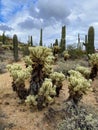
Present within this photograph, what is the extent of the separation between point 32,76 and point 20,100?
0.95 m

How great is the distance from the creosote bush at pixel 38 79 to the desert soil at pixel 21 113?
0.99ft

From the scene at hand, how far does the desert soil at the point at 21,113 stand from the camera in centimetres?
870

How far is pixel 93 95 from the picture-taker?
1184 centimetres

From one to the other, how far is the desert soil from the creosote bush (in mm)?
301

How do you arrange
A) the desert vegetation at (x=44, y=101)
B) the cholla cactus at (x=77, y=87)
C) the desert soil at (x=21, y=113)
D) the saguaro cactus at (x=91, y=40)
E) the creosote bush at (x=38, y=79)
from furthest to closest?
1. the saguaro cactus at (x=91, y=40)
2. the creosote bush at (x=38, y=79)
3. the cholla cactus at (x=77, y=87)
4. the desert soil at (x=21, y=113)
5. the desert vegetation at (x=44, y=101)

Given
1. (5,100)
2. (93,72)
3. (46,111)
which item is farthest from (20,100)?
(93,72)

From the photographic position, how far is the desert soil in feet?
28.6

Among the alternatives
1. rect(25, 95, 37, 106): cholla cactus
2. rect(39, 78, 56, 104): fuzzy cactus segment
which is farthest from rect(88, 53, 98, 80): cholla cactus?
rect(25, 95, 37, 106): cholla cactus

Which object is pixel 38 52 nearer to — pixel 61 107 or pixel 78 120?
pixel 61 107

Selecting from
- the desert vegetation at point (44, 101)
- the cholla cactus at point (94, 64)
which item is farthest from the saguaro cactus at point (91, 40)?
the desert vegetation at point (44, 101)

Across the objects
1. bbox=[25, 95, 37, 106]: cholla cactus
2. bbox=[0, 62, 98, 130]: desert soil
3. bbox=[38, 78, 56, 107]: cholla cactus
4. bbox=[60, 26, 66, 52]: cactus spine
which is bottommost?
bbox=[0, 62, 98, 130]: desert soil

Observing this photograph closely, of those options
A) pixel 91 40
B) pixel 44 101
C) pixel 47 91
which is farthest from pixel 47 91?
pixel 91 40

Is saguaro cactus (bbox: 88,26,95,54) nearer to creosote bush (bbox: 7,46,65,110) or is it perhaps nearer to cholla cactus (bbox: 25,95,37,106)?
creosote bush (bbox: 7,46,65,110)

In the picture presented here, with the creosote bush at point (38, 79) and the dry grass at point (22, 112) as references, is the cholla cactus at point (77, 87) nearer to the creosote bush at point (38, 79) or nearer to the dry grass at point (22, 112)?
the creosote bush at point (38, 79)
